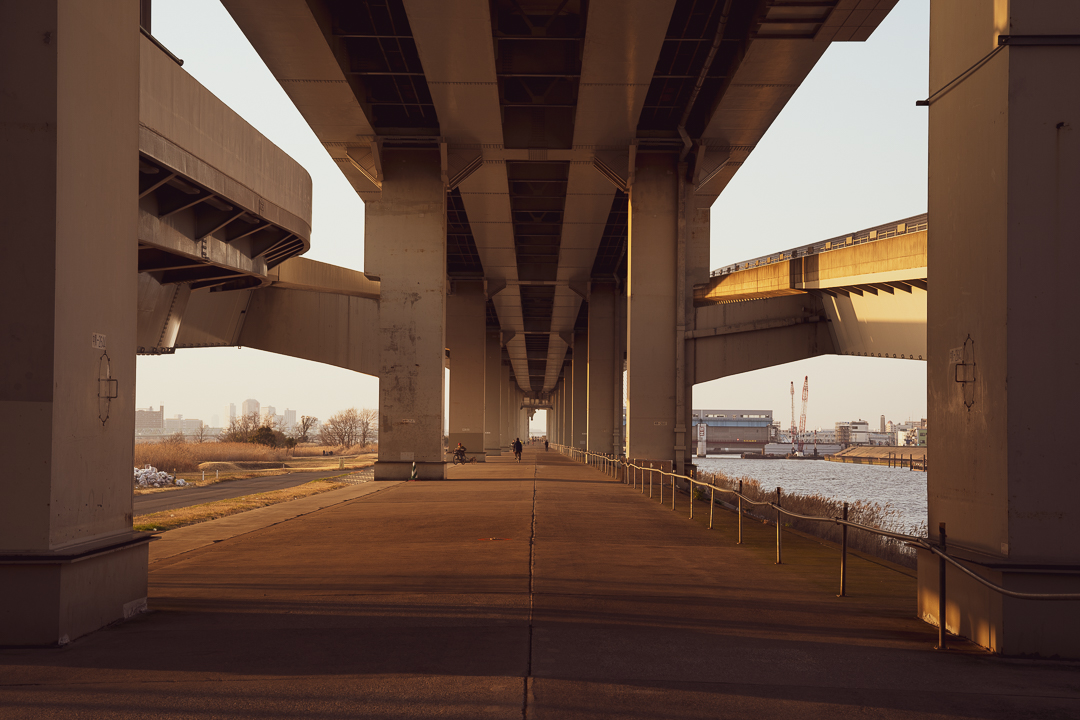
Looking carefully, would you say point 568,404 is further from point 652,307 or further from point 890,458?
point 890,458

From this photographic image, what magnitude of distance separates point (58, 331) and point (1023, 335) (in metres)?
7.58

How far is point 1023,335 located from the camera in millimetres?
6785

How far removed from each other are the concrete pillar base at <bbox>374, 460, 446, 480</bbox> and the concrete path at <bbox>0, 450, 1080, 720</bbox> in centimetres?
1806

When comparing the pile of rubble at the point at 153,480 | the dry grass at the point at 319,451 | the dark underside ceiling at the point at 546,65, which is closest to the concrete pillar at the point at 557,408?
the dry grass at the point at 319,451

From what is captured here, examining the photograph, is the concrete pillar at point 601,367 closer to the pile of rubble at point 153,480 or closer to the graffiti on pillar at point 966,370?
the pile of rubble at point 153,480

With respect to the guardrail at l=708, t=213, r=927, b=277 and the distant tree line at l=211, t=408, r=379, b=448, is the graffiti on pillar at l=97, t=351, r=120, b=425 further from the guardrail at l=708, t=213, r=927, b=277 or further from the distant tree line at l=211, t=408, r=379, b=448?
the distant tree line at l=211, t=408, r=379, b=448

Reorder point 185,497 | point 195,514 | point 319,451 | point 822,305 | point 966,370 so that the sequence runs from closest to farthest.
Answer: point 966,370 < point 195,514 < point 185,497 < point 822,305 < point 319,451

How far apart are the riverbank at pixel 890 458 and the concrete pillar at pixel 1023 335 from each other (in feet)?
358

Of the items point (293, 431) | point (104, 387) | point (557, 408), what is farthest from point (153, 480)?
point (293, 431)

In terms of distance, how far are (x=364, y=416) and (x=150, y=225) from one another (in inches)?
7032

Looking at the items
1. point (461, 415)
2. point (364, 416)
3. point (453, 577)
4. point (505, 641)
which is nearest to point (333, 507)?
point (453, 577)

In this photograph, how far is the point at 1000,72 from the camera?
277 inches

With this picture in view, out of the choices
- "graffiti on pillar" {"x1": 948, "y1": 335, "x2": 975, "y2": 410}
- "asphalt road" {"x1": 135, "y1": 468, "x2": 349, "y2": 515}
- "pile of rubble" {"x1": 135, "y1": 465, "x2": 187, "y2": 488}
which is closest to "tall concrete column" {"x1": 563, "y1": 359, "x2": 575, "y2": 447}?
"pile of rubble" {"x1": 135, "y1": 465, "x2": 187, "y2": 488}

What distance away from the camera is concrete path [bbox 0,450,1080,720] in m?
5.60
